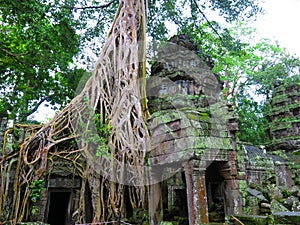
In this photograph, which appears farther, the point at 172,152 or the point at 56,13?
the point at 56,13

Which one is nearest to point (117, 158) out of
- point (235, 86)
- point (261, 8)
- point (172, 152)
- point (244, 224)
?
point (172, 152)

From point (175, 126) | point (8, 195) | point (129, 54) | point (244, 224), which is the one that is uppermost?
point (129, 54)

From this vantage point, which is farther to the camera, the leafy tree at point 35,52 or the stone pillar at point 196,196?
the leafy tree at point 35,52

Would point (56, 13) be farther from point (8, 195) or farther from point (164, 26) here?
point (8, 195)

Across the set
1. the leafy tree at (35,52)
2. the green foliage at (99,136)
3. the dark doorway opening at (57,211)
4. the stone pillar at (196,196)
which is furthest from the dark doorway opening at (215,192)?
the dark doorway opening at (57,211)

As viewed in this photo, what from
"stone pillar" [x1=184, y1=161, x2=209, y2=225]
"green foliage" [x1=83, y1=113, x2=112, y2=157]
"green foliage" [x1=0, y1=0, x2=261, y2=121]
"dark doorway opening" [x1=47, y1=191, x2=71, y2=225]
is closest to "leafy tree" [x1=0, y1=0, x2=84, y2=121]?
"green foliage" [x1=0, y1=0, x2=261, y2=121]

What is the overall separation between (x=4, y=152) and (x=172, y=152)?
4.13 m

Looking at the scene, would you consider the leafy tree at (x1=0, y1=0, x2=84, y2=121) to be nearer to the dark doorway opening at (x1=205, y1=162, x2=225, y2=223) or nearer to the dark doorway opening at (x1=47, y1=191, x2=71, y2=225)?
the dark doorway opening at (x1=47, y1=191, x2=71, y2=225)

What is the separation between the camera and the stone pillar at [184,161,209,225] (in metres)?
3.90

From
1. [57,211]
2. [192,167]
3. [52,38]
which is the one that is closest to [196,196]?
[192,167]

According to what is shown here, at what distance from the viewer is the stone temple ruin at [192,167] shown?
408cm

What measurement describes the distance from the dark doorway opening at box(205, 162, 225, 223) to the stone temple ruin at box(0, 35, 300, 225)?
0.02 meters

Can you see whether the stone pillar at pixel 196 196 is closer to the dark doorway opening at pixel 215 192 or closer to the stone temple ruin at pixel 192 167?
the stone temple ruin at pixel 192 167

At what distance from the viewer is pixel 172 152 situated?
437 centimetres
